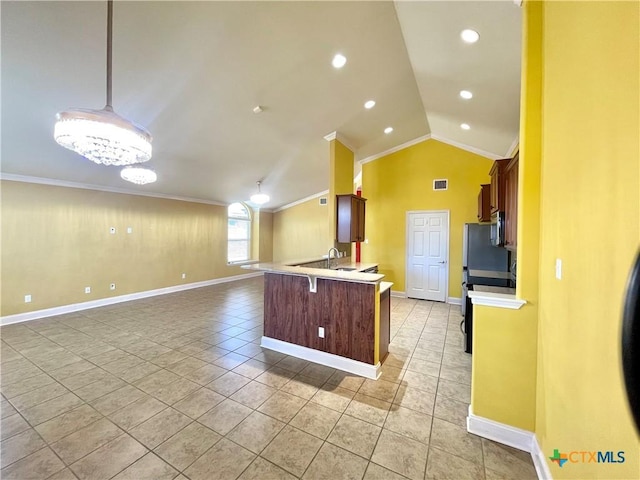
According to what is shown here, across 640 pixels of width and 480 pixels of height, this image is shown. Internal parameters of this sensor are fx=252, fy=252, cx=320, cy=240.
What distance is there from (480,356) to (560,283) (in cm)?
82

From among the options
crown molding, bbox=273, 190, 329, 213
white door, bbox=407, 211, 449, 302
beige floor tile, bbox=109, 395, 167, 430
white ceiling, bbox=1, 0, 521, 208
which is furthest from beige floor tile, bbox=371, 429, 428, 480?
crown molding, bbox=273, 190, 329, 213

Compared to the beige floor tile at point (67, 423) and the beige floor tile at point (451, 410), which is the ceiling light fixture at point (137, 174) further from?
the beige floor tile at point (451, 410)

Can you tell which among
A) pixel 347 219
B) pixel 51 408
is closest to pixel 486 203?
pixel 347 219

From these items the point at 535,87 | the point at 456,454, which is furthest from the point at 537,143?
the point at 456,454

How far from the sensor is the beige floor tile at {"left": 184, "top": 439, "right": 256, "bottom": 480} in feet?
5.15

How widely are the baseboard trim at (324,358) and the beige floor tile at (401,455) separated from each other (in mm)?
780

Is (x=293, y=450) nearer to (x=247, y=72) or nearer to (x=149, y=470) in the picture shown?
(x=149, y=470)

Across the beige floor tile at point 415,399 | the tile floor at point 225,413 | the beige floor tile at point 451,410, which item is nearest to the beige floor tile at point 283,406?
the tile floor at point 225,413

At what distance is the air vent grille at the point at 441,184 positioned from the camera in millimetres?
5625

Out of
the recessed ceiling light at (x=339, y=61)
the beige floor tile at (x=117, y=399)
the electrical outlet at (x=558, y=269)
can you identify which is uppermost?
the recessed ceiling light at (x=339, y=61)

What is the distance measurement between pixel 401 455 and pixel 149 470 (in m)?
1.65

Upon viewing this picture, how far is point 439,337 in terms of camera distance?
374 centimetres

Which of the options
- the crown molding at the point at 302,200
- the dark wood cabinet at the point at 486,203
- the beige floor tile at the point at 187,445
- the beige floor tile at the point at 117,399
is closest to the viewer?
the beige floor tile at the point at 187,445

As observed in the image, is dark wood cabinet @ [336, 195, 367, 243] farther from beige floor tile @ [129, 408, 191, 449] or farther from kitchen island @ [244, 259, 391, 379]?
beige floor tile @ [129, 408, 191, 449]
